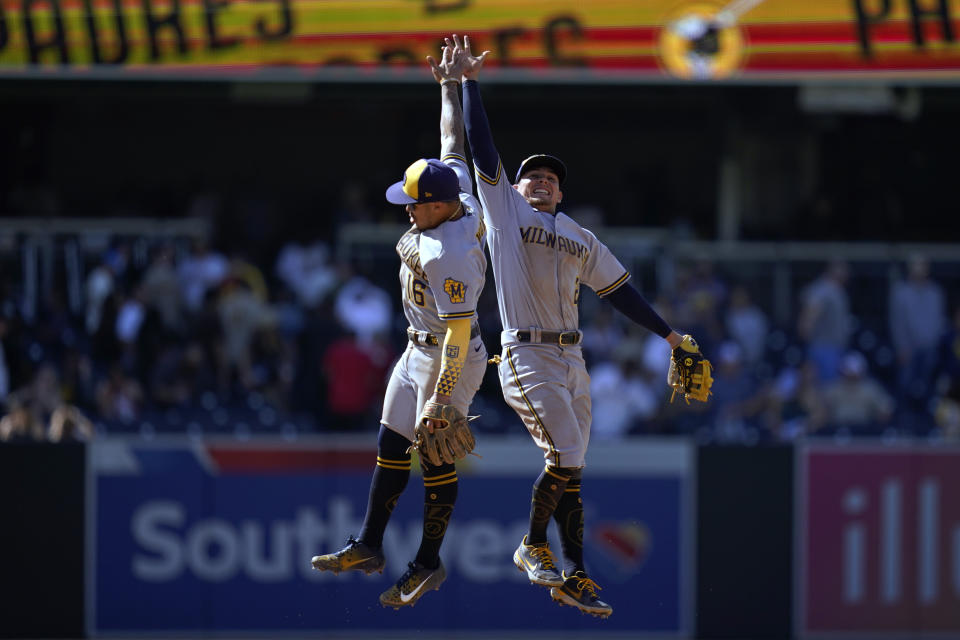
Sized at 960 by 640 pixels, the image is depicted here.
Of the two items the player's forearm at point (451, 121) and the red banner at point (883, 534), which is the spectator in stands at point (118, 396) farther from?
the player's forearm at point (451, 121)

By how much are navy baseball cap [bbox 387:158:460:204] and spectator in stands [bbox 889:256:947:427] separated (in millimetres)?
9216

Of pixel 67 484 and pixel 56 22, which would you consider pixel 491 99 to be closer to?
pixel 56 22

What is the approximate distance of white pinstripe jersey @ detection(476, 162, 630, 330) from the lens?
7.88m

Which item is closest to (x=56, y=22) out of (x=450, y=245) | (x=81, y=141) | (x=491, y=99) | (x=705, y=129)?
(x=81, y=141)

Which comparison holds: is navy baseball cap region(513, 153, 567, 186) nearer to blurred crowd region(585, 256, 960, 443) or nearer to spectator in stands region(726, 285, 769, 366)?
blurred crowd region(585, 256, 960, 443)

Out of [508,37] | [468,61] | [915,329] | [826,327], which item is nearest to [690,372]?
[468,61]

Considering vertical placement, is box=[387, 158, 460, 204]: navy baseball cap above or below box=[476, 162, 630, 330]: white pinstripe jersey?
above

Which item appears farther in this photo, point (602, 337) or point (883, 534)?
point (602, 337)

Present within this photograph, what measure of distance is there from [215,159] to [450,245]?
13.8 meters

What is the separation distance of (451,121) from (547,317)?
47.9 inches

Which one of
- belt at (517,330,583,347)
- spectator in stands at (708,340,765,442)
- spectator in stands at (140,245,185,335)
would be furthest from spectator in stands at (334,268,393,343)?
belt at (517,330,583,347)

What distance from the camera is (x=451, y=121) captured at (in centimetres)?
822

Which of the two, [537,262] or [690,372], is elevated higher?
[537,262]

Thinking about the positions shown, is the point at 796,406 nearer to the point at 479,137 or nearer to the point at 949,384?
the point at 949,384
